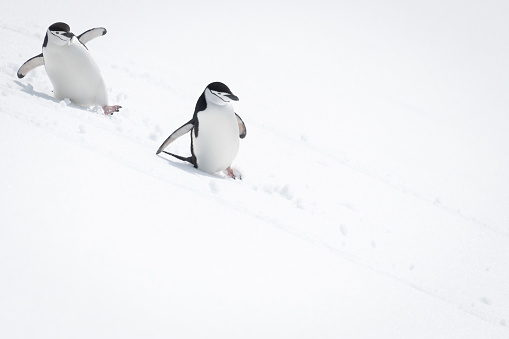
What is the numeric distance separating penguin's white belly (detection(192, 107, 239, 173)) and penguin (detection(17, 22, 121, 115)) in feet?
3.93

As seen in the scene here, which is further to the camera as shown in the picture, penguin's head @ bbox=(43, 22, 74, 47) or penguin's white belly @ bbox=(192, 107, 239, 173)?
penguin's head @ bbox=(43, 22, 74, 47)

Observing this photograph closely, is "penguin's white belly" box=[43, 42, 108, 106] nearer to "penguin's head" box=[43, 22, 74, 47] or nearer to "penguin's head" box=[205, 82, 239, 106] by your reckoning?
"penguin's head" box=[43, 22, 74, 47]

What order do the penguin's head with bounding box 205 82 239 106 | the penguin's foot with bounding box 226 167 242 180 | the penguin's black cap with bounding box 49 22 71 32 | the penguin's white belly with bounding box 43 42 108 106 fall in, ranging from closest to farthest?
1. the penguin's head with bounding box 205 82 239 106
2. the penguin's foot with bounding box 226 167 242 180
3. the penguin's black cap with bounding box 49 22 71 32
4. the penguin's white belly with bounding box 43 42 108 106

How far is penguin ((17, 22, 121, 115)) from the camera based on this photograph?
13.9 feet

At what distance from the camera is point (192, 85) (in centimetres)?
884

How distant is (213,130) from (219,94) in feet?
0.87

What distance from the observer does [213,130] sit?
365cm

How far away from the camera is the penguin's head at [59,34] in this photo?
4195 millimetres

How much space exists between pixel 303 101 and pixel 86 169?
964 centimetres

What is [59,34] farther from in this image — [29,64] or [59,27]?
[29,64]

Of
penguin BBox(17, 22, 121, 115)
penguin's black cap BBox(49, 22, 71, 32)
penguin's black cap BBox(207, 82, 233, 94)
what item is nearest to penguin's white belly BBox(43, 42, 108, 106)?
penguin BBox(17, 22, 121, 115)

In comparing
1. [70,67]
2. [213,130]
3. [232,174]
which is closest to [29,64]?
[70,67]

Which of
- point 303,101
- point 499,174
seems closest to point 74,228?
point 499,174

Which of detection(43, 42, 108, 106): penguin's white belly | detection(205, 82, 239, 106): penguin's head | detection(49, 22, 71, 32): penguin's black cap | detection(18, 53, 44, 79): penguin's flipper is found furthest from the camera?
detection(18, 53, 44, 79): penguin's flipper
